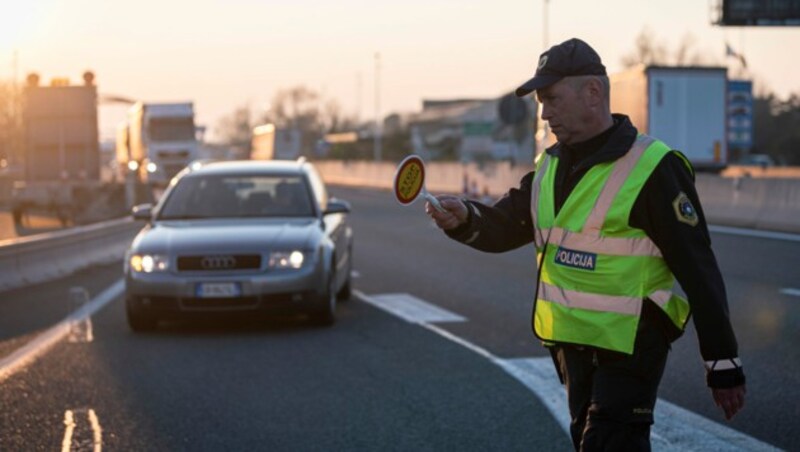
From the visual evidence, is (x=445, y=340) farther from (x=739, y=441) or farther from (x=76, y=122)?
(x=76, y=122)

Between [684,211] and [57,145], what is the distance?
33678 millimetres

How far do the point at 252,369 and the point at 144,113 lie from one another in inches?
1725

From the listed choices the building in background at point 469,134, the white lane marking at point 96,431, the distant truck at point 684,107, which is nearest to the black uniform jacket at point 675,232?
the white lane marking at point 96,431

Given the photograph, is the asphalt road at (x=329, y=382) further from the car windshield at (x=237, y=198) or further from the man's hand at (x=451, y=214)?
the man's hand at (x=451, y=214)

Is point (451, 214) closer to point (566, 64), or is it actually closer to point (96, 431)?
point (566, 64)

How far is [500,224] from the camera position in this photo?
5.02 metres

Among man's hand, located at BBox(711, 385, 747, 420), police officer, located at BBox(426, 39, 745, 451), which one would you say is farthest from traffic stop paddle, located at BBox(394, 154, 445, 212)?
man's hand, located at BBox(711, 385, 747, 420)

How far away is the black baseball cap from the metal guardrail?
13195 millimetres

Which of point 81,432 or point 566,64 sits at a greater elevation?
point 566,64

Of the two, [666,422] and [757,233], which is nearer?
[666,422]

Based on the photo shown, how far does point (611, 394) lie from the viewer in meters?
4.44

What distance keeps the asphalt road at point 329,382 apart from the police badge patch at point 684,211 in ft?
9.66

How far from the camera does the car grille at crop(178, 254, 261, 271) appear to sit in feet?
39.7

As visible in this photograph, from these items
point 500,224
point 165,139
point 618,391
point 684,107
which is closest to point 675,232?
point 618,391
